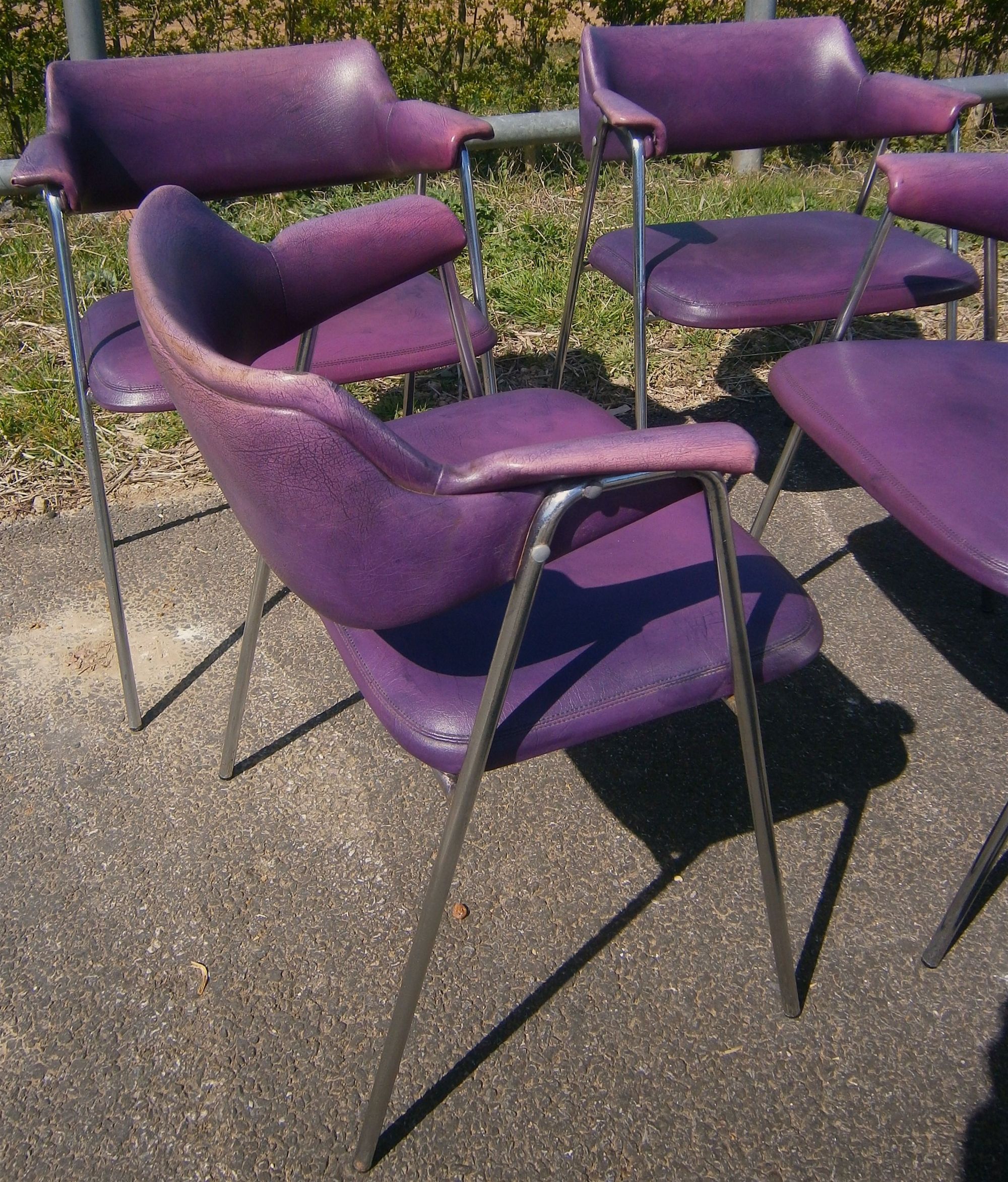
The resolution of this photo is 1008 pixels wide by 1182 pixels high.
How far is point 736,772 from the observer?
6.45 feet

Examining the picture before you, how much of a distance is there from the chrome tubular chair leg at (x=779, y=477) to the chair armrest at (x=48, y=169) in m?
1.39

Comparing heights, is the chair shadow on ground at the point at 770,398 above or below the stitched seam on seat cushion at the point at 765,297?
below

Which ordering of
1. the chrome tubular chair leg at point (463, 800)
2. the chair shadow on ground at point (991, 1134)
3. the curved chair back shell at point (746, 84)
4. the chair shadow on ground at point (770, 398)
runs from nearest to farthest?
1. the chrome tubular chair leg at point (463, 800)
2. the chair shadow on ground at point (991, 1134)
3. the curved chair back shell at point (746, 84)
4. the chair shadow on ground at point (770, 398)

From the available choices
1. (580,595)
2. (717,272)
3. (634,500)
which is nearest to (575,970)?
(580,595)

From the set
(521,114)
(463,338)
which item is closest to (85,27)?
(521,114)

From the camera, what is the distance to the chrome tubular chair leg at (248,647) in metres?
1.82

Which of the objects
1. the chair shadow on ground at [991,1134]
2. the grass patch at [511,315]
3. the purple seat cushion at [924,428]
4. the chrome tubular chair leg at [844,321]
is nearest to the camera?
the chair shadow on ground at [991,1134]

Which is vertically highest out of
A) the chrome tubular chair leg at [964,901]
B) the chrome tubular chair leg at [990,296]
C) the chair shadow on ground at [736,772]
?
the chrome tubular chair leg at [990,296]

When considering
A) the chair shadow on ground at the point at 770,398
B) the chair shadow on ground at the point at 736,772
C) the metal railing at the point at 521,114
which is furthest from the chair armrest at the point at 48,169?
the chair shadow on ground at the point at 770,398

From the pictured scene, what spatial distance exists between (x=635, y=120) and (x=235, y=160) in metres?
0.87

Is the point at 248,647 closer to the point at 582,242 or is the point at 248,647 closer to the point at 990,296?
the point at 582,242

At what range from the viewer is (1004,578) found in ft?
4.60

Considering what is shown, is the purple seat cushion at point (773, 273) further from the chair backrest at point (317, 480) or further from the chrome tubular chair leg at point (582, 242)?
the chair backrest at point (317, 480)

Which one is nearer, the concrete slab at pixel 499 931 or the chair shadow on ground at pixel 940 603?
the concrete slab at pixel 499 931
